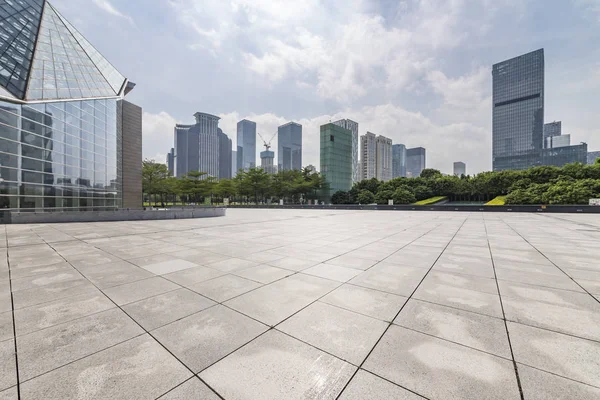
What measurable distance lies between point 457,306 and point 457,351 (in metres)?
1.35

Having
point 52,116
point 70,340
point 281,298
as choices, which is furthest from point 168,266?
point 52,116

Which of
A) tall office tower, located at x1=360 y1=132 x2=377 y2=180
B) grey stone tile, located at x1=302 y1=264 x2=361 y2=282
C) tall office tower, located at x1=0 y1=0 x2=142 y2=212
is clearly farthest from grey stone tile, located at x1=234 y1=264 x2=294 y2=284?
tall office tower, located at x1=360 y1=132 x2=377 y2=180

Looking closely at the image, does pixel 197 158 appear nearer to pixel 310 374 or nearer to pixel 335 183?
pixel 335 183

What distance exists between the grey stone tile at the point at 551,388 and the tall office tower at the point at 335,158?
270 feet

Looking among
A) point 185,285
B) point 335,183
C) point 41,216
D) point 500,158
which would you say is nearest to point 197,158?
point 335,183

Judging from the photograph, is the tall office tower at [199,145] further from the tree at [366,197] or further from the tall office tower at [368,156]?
the tree at [366,197]

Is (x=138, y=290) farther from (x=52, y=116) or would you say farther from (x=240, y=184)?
(x=240, y=184)

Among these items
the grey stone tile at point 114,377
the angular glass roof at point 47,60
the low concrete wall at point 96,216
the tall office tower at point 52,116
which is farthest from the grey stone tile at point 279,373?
the angular glass roof at point 47,60

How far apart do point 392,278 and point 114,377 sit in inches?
181

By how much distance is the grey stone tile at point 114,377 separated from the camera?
2047 mm

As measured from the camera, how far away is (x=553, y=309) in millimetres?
3633

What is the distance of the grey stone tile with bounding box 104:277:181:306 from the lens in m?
4.12

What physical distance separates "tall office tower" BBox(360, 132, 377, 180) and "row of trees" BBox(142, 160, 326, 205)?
10623cm

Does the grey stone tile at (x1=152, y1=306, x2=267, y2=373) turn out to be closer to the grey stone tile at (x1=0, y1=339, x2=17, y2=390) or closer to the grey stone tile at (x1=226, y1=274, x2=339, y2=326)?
the grey stone tile at (x1=226, y1=274, x2=339, y2=326)
